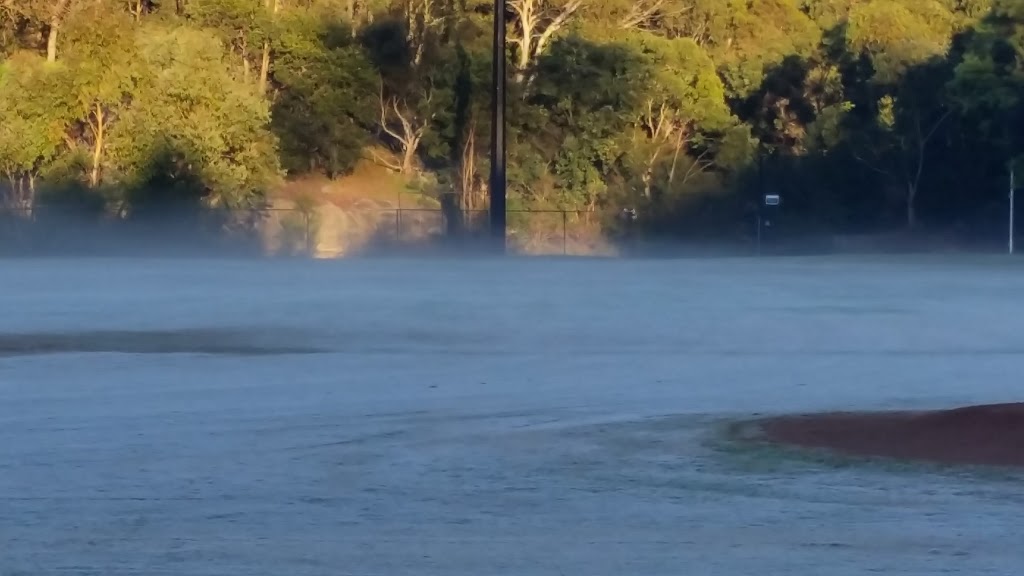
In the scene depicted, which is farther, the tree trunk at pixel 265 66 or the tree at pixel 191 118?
the tree trunk at pixel 265 66

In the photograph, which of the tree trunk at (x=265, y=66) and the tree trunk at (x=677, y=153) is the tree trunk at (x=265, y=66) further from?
the tree trunk at (x=677, y=153)

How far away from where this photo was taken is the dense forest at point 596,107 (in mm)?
58062

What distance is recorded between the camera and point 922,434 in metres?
11.9

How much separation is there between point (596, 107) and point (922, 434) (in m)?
51.2

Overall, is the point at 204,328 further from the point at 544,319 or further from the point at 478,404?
the point at 478,404

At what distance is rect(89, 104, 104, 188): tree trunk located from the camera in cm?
5625

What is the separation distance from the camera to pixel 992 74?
5928cm

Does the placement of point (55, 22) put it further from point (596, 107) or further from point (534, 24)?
point (596, 107)

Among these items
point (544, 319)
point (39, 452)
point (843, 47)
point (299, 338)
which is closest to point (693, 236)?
point (843, 47)

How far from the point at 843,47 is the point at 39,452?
2381 inches

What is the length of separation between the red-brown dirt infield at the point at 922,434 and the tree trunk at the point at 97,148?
46668mm

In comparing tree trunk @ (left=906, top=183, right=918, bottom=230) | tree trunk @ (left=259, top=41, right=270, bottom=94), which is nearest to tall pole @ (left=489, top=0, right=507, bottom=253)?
tree trunk @ (left=259, top=41, right=270, bottom=94)

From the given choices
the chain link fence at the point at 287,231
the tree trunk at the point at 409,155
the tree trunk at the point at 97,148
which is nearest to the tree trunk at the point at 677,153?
the chain link fence at the point at 287,231

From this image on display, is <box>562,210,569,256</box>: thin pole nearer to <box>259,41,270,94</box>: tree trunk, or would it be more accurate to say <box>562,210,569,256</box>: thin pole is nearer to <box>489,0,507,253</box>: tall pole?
<box>489,0,507,253</box>: tall pole
